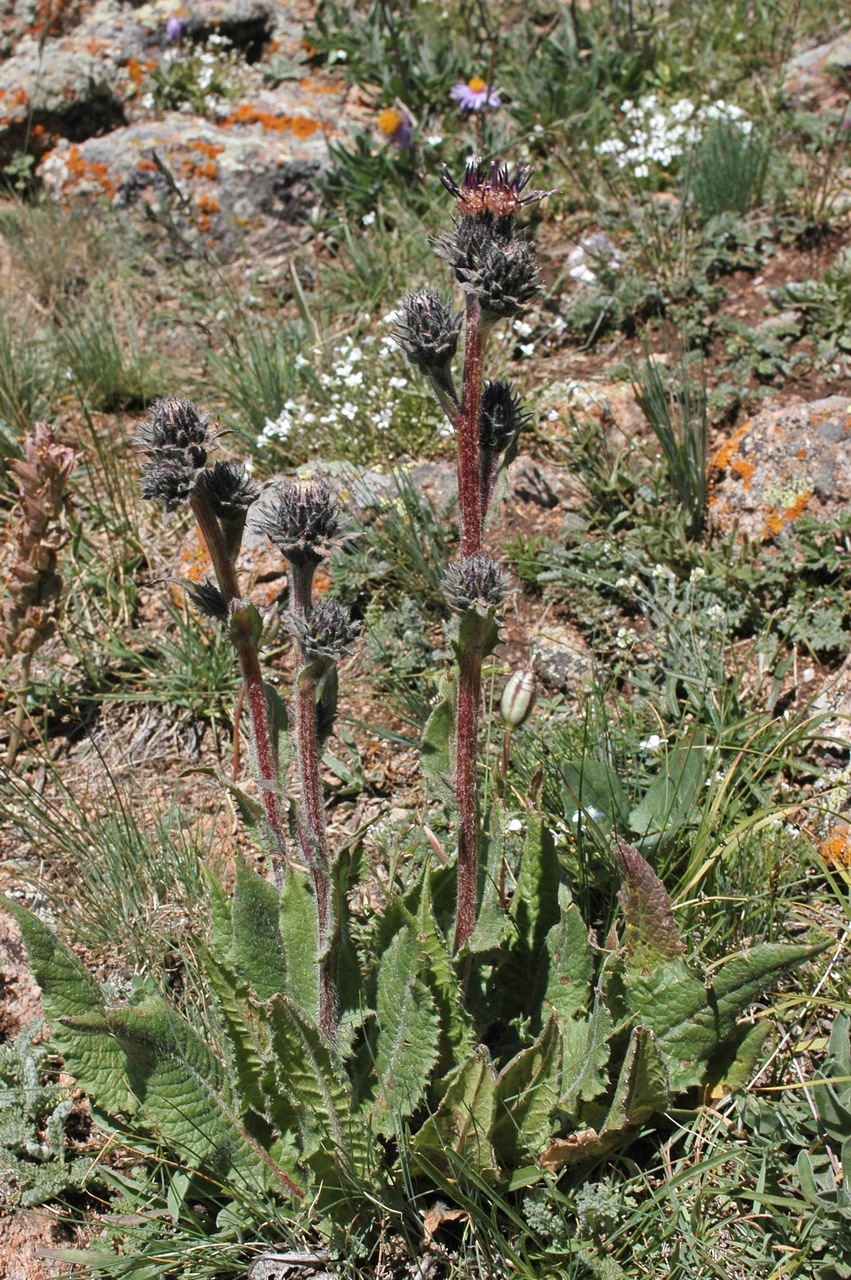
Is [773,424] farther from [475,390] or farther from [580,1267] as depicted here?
[580,1267]

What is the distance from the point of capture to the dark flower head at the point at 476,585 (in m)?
1.83

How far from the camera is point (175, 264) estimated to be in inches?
217

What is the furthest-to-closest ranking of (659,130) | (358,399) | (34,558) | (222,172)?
(222,172) → (659,130) → (358,399) → (34,558)

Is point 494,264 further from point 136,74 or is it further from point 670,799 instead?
point 136,74

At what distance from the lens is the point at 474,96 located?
17.2 ft

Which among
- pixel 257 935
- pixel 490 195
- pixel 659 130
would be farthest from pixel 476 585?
pixel 659 130

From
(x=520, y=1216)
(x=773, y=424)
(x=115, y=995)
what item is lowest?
(x=520, y=1216)

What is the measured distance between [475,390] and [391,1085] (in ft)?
4.48

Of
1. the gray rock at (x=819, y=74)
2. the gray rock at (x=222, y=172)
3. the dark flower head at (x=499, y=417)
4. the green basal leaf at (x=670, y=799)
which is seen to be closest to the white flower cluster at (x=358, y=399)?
the gray rock at (x=222, y=172)

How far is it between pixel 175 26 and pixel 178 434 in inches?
218

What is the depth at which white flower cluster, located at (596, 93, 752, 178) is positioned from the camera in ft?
16.1

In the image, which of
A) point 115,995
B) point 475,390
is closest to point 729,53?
point 475,390

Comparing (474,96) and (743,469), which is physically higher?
(474,96)

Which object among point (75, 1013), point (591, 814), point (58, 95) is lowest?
point (591, 814)
